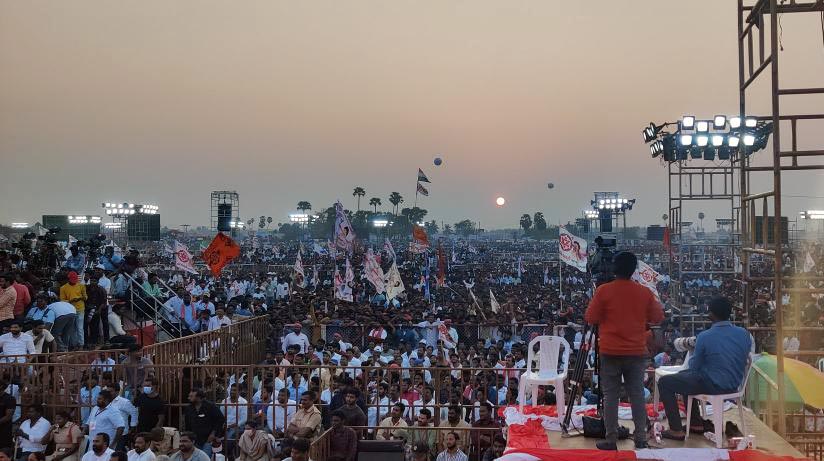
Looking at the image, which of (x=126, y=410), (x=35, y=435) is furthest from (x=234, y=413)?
(x=35, y=435)

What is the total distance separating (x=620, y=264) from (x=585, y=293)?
81.3ft

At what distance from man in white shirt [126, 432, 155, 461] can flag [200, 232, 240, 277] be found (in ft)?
29.3

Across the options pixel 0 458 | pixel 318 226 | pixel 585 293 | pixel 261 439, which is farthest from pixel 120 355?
pixel 318 226

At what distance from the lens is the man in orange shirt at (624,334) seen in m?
5.43

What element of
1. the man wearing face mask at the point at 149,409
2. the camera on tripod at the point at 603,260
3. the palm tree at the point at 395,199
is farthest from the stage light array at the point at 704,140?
the palm tree at the point at 395,199

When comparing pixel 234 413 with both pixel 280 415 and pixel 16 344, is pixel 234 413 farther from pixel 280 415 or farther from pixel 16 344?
pixel 16 344

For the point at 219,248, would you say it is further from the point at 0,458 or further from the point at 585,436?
the point at 585,436

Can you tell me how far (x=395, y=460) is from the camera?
27.3ft

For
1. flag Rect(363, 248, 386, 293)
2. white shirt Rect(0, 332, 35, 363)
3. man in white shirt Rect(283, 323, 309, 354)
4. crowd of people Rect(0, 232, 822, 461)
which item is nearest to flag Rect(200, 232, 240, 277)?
crowd of people Rect(0, 232, 822, 461)

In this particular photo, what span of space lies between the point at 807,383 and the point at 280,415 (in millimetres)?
6569

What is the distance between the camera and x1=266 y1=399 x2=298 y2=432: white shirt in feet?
31.4

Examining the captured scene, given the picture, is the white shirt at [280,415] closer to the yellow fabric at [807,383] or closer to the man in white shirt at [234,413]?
the man in white shirt at [234,413]

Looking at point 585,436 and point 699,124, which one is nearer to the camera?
point 585,436

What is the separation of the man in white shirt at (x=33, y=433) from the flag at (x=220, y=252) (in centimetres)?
772
